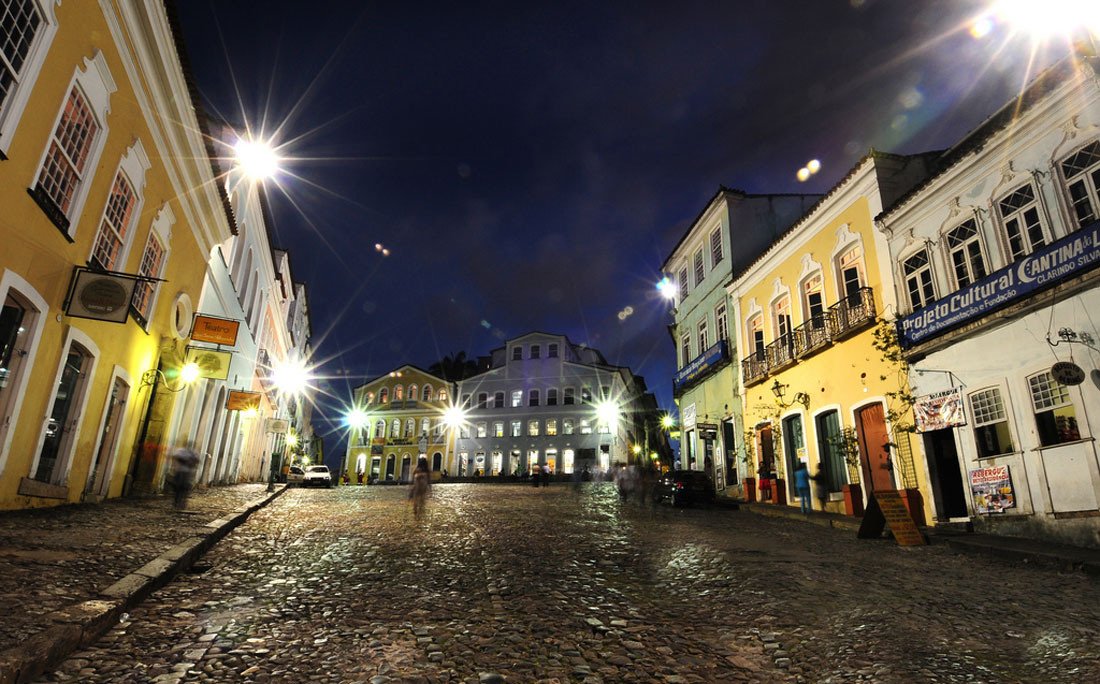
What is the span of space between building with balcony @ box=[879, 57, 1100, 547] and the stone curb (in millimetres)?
13845

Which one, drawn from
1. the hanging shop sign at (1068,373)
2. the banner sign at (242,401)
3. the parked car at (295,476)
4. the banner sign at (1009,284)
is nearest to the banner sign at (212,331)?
the banner sign at (242,401)

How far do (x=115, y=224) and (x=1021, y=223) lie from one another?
1839 cm

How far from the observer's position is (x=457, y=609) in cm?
482

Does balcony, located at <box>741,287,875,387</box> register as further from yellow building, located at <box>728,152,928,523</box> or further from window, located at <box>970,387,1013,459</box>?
window, located at <box>970,387,1013,459</box>

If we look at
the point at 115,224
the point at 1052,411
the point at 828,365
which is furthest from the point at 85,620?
the point at 828,365

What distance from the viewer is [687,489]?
62.3 feet

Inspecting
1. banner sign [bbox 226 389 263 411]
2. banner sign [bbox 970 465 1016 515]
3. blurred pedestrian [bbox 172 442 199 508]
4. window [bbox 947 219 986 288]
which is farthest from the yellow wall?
banner sign [bbox 226 389 263 411]

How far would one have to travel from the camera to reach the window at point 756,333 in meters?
21.7

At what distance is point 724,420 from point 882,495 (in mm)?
12471

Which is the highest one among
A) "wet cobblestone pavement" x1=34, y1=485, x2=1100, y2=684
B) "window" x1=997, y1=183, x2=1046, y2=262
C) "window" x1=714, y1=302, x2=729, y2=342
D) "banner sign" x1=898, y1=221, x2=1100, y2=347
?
"window" x1=714, y1=302, x2=729, y2=342

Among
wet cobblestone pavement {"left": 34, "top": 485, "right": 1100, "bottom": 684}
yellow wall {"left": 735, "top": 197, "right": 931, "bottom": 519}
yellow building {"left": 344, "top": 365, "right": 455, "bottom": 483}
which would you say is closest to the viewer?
wet cobblestone pavement {"left": 34, "top": 485, "right": 1100, "bottom": 684}

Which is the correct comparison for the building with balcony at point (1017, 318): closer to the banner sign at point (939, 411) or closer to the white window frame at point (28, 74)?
the banner sign at point (939, 411)

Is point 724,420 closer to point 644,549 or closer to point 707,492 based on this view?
point 707,492

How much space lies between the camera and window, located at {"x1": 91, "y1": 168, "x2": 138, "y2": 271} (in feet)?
33.5
